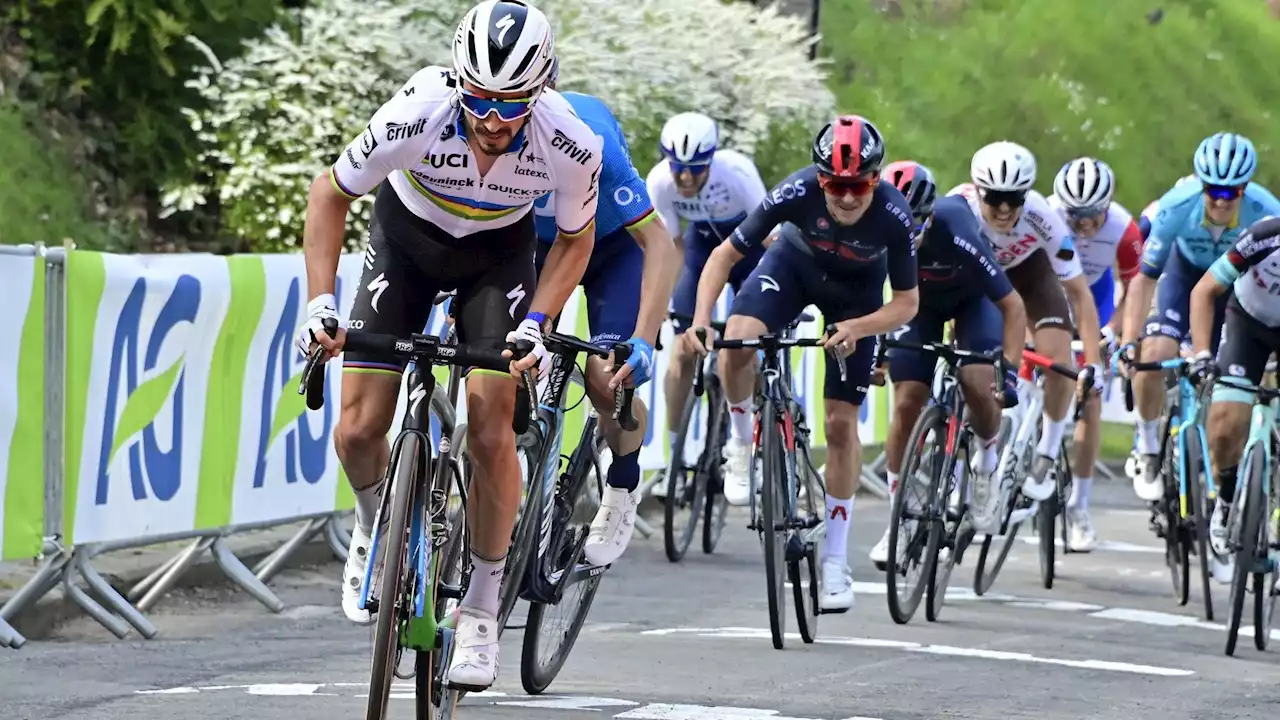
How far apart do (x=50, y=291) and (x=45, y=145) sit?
11295 mm

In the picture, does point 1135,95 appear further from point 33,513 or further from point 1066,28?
point 33,513

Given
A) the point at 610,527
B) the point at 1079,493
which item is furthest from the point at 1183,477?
the point at 610,527

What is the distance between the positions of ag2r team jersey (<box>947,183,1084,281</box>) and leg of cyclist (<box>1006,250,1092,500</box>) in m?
0.09

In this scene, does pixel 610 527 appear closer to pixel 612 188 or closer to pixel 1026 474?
pixel 612 188

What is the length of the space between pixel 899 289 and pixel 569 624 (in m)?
2.49

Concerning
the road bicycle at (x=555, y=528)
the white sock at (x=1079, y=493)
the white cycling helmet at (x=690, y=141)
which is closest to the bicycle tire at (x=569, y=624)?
the road bicycle at (x=555, y=528)

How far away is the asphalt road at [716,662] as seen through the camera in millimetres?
7992

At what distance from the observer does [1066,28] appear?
31906 millimetres

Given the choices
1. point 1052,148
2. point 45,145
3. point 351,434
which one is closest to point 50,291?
point 351,434

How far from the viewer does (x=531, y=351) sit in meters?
6.61

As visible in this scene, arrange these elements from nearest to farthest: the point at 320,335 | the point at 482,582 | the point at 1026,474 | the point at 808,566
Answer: the point at 320,335 → the point at 482,582 → the point at 808,566 → the point at 1026,474

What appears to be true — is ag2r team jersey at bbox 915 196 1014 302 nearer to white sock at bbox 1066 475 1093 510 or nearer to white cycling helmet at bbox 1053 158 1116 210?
white cycling helmet at bbox 1053 158 1116 210

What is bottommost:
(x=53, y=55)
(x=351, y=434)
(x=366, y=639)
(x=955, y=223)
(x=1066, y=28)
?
(x=366, y=639)

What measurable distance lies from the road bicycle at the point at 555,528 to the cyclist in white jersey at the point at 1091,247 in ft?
18.2
